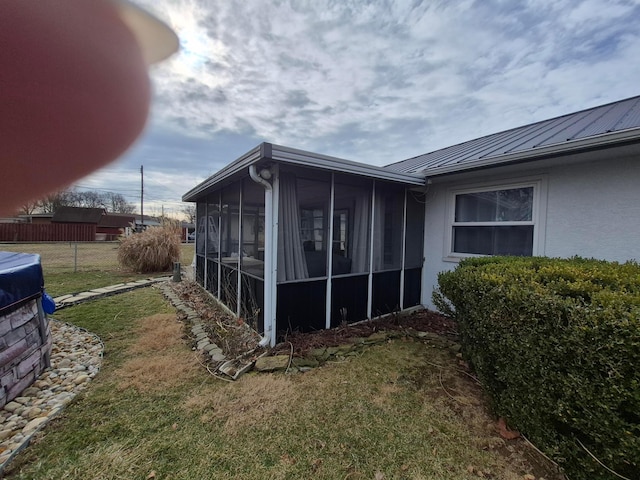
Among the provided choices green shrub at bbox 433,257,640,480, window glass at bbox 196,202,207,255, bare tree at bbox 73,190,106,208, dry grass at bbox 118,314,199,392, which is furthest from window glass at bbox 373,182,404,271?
window glass at bbox 196,202,207,255

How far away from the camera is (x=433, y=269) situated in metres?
5.38

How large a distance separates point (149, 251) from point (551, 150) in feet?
37.4

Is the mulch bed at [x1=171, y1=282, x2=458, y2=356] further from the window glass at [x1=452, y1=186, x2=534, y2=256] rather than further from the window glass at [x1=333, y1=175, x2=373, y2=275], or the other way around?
the window glass at [x1=452, y1=186, x2=534, y2=256]

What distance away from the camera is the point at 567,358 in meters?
1.79

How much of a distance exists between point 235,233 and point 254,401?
3.04m

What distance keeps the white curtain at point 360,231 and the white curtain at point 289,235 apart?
0.98m

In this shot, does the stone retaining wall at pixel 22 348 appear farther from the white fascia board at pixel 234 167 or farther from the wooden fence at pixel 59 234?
the wooden fence at pixel 59 234

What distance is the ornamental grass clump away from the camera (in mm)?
10172

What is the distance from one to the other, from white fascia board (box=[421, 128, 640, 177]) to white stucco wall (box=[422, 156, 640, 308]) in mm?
559

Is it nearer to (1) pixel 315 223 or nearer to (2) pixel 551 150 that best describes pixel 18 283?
(1) pixel 315 223

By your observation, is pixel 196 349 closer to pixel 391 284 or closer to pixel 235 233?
pixel 235 233

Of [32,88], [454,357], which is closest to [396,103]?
[454,357]

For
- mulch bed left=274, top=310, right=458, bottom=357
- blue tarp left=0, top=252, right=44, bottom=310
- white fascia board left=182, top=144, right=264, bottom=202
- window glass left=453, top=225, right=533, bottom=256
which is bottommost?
mulch bed left=274, top=310, right=458, bottom=357

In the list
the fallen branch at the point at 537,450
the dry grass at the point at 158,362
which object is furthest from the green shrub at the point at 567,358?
the dry grass at the point at 158,362
